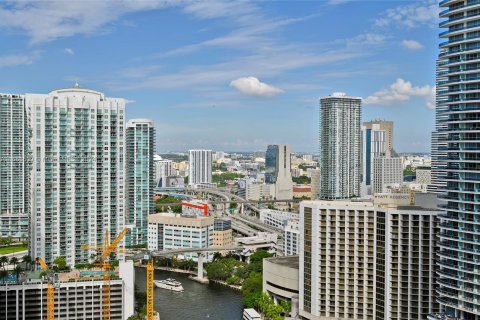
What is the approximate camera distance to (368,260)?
17906mm

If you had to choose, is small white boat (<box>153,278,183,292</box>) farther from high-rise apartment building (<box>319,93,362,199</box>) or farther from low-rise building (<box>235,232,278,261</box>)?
high-rise apartment building (<box>319,93,362,199</box>)

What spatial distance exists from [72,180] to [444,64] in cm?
1552

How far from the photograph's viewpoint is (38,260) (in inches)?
884

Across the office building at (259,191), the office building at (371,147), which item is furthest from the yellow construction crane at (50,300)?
the office building at (259,191)

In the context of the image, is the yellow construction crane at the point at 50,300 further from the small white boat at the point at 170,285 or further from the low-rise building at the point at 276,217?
the low-rise building at the point at 276,217

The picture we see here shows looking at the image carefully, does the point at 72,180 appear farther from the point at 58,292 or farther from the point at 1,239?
the point at 1,239

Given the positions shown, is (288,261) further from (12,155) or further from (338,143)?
(338,143)

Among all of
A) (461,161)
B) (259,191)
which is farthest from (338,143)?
(461,161)

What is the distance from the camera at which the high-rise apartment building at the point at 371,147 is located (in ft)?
183

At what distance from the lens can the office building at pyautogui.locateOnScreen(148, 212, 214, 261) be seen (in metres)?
30.2

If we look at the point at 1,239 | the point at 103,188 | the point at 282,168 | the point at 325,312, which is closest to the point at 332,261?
the point at 325,312

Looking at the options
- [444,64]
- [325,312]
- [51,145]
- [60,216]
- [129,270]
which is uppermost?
[444,64]

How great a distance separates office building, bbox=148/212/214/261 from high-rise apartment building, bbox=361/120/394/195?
26.3 meters

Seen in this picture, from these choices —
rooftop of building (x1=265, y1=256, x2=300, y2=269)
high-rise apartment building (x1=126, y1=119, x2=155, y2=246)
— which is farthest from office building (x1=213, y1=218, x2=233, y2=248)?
rooftop of building (x1=265, y1=256, x2=300, y2=269)
